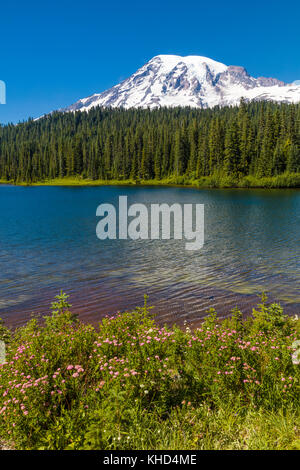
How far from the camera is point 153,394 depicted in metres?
5.82

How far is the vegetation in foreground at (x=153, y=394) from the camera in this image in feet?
16.1

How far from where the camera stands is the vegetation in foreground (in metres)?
4.90

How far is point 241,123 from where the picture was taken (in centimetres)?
12925

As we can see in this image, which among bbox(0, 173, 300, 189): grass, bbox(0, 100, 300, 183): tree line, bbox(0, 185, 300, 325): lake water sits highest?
bbox(0, 100, 300, 183): tree line

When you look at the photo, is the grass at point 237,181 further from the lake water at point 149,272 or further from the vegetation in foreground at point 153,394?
the vegetation in foreground at point 153,394

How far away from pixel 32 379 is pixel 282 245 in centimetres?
2686
